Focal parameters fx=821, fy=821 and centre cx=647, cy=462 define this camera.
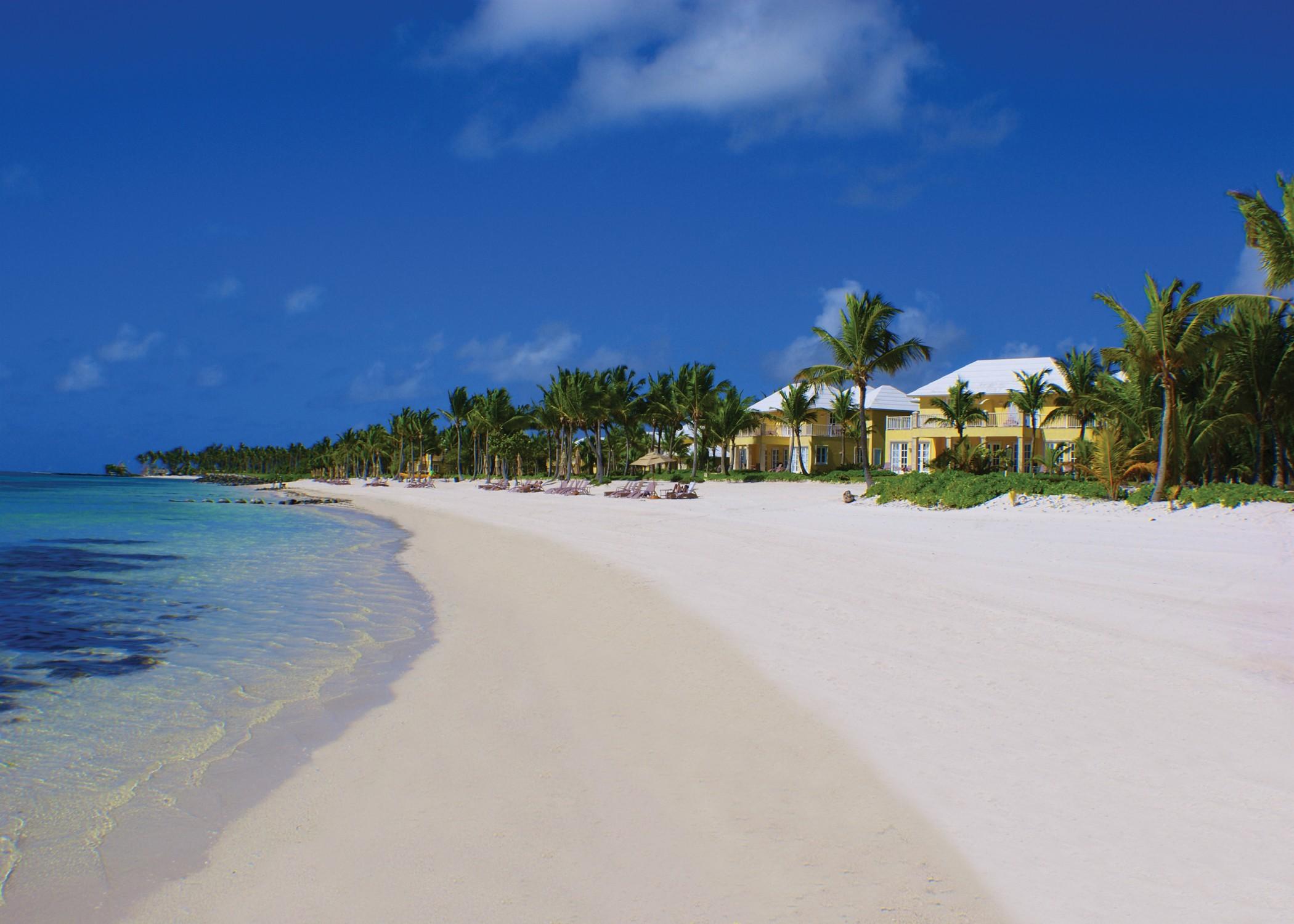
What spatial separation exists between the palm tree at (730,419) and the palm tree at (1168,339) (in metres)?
27.0

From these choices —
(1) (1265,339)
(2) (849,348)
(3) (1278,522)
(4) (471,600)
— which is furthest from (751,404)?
(4) (471,600)

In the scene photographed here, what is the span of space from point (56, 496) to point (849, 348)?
56.8m

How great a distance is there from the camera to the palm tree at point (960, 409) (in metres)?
37.2

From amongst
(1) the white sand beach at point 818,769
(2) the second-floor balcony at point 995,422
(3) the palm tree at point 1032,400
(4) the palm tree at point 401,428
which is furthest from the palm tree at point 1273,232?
(4) the palm tree at point 401,428

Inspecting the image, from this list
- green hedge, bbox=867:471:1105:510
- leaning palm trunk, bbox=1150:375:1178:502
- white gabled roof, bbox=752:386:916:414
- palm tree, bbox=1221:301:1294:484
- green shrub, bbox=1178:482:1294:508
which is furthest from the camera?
white gabled roof, bbox=752:386:916:414

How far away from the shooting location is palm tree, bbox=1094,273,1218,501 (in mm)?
17344

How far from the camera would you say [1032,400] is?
36438 millimetres

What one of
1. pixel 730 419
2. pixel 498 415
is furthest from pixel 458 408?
pixel 730 419

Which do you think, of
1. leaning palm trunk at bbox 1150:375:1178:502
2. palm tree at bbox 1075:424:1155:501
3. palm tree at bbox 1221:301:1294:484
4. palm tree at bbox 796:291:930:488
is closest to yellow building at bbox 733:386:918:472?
palm tree at bbox 796:291:930:488

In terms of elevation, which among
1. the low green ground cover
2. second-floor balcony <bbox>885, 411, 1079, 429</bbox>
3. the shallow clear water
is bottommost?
the shallow clear water

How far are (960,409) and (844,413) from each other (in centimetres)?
849

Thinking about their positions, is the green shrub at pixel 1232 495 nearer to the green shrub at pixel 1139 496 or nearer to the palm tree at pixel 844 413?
the green shrub at pixel 1139 496

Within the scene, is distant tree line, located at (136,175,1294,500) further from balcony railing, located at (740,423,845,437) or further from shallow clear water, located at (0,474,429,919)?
shallow clear water, located at (0,474,429,919)

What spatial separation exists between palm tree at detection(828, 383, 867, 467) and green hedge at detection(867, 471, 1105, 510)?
20.0m
